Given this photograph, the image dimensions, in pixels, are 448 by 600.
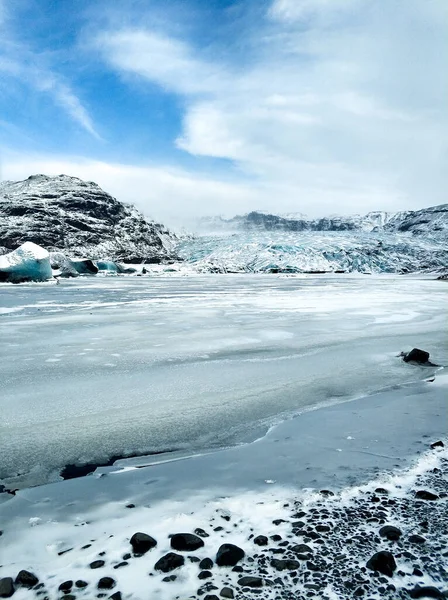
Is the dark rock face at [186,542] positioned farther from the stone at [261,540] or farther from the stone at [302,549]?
the stone at [302,549]

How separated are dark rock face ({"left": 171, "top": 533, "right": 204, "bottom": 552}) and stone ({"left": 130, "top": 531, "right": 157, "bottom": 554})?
0.25ft

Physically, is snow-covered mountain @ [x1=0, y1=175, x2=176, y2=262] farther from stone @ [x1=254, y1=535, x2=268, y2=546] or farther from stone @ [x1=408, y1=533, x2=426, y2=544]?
stone @ [x1=408, y1=533, x2=426, y2=544]

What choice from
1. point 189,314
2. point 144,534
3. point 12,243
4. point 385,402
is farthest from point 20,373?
point 12,243

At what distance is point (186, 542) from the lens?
144 centimetres

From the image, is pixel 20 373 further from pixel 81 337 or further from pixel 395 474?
pixel 395 474

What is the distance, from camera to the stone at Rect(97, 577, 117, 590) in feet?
4.11

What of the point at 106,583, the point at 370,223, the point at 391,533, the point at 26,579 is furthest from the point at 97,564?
the point at 370,223

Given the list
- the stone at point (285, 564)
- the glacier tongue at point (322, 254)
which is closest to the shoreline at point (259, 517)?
the stone at point (285, 564)

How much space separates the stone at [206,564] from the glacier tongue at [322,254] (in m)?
54.8

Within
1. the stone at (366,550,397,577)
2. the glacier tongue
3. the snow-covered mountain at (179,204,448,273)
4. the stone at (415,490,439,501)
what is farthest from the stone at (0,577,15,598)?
the snow-covered mountain at (179,204,448,273)

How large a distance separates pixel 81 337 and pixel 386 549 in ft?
18.4

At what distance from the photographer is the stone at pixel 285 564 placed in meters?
1.31

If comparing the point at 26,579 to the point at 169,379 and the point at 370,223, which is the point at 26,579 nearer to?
the point at 169,379

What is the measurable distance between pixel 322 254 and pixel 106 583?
61154mm
